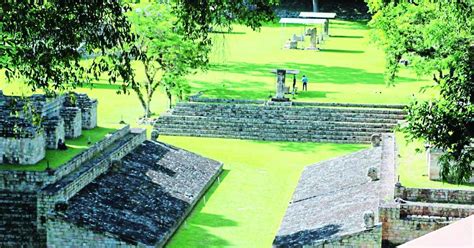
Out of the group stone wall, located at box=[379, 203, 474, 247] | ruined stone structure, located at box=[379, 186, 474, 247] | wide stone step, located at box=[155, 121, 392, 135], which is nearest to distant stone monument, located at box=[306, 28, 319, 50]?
wide stone step, located at box=[155, 121, 392, 135]

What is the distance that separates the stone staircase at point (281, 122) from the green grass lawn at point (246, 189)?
22.6 inches

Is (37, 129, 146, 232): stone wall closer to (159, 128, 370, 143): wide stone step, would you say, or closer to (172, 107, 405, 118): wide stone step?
(159, 128, 370, 143): wide stone step

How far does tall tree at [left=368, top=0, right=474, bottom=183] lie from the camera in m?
18.0

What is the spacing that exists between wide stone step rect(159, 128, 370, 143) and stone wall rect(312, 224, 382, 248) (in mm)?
15670

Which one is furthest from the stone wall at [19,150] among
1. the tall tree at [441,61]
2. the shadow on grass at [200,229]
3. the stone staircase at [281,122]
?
the stone staircase at [281,122]

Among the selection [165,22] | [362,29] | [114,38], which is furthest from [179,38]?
[362,29]

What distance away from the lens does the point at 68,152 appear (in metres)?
25.1

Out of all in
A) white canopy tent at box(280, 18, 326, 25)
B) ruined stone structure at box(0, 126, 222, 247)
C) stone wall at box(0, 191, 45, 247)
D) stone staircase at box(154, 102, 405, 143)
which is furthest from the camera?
white canopy tent at box(280, 18, 326, 25)

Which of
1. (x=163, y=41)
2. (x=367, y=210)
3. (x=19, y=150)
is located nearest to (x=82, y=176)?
(x=19, y=150)

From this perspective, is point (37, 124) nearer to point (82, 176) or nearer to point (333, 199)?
point (82, 176)

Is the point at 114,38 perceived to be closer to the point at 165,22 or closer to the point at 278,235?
the point at 278,235

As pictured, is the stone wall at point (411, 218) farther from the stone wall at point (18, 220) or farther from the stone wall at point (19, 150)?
the stone wall at point (19, 150)

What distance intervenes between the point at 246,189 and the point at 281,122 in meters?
8.61

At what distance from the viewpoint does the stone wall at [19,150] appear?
23328mm
